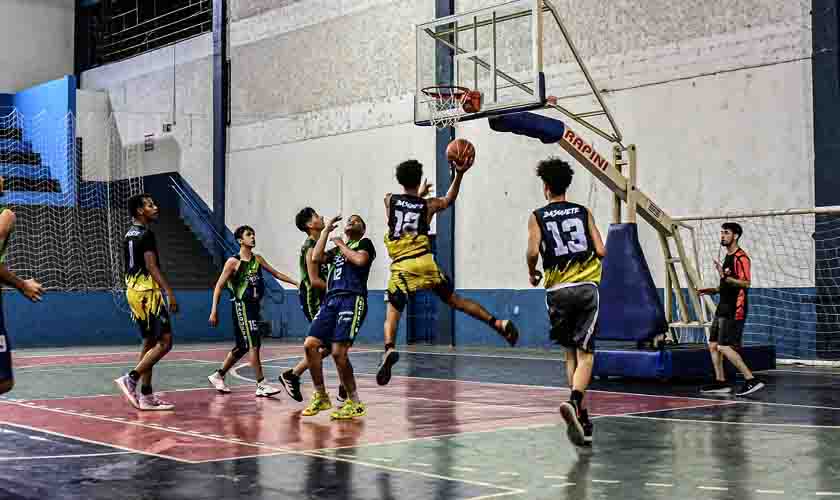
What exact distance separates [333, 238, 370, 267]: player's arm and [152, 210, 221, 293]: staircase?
1861cm

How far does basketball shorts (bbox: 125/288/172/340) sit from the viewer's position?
31.8ft

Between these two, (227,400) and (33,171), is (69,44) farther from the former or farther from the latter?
(227,400)

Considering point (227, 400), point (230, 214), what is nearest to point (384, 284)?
point (230, 214)

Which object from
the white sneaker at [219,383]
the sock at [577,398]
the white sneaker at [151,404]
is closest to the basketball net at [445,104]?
the white sneaker at [219,383]

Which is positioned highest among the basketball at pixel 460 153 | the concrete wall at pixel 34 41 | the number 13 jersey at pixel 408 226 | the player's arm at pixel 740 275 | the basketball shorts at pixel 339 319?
the concrete wall at pixel 34 41

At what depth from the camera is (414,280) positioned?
8.88 meters

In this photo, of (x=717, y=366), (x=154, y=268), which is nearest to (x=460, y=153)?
(x=154, y=268)

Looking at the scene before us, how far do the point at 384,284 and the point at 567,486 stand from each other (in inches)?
710

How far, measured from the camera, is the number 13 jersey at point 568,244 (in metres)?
7.43

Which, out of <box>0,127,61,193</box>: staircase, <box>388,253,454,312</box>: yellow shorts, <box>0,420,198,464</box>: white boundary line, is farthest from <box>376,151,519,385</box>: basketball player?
<box>0,127,61,193</box>: staircase

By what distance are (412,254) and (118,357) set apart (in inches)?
457

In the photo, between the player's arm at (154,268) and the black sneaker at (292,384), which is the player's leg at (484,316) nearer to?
the black sneaker at (292,384)

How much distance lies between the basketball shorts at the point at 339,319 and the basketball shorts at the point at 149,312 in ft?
5.90

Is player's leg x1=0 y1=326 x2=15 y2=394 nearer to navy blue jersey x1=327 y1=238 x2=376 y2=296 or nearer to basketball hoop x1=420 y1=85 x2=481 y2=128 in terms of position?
navy blue jersey x1=327 y1=238 x2=376 y2=296
